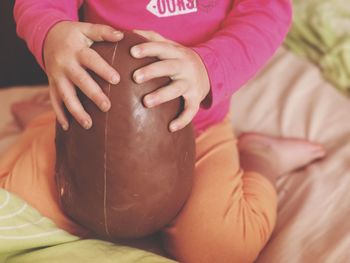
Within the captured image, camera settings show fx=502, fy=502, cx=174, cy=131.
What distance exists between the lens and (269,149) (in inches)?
38.0

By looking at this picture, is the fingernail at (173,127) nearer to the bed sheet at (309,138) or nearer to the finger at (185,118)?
the finger at (185,118)

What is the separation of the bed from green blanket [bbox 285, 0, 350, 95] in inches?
1.0

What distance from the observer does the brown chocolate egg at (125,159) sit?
1.99 ft

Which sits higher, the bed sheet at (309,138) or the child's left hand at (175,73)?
the child's left hand at (175,73)

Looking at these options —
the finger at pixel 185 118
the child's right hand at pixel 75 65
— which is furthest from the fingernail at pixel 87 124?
the finger at pixel 185 118

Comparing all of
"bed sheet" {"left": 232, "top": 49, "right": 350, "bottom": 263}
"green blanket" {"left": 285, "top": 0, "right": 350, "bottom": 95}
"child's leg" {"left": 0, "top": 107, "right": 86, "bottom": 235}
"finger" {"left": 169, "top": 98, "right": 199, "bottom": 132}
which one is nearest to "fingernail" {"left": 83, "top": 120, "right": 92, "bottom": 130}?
"finger" {"left": 169, "top": 98, "right": 199, "bottom": 132}

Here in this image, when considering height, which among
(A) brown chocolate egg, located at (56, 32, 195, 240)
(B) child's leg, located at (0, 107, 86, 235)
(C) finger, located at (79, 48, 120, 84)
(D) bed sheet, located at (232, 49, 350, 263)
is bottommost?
(D) bed sheet, located at (232, 49, 350, 263)

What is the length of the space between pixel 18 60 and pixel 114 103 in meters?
0.82

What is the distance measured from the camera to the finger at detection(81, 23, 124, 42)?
613mm

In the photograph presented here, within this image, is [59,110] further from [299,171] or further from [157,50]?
[299,171]

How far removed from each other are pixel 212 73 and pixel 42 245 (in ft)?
1.10

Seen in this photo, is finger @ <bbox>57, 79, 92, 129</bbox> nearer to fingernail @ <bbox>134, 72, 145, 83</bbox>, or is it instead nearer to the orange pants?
fingernail @ <bbox>134, 72, 145, 83</bbox>

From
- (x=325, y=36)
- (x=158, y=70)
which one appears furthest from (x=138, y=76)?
(x=325, y=36)

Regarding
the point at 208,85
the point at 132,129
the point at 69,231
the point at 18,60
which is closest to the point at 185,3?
the point at 208,85
